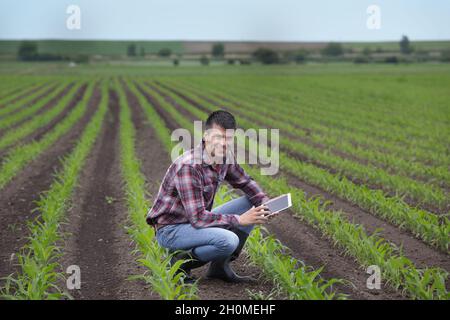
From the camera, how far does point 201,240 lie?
5.02 m

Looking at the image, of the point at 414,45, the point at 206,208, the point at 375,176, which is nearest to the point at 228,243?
the point at 206,208

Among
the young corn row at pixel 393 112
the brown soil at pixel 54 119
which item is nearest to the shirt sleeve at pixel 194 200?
the brown soil at pixel 54 119

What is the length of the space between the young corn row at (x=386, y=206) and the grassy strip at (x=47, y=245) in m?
3.47

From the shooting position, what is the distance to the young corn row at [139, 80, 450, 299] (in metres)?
4.85

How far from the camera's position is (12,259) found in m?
6.29

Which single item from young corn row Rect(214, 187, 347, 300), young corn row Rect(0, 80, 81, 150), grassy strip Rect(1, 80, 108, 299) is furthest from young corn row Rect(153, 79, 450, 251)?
young corn row Rect(0, 80, 81, 150)

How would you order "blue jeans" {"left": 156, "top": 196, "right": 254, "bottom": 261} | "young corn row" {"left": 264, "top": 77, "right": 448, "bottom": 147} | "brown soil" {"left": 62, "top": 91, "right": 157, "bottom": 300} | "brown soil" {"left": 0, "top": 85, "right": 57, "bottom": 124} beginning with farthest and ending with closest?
"brown soil" {"left": 0, "top": 85, "right": 57, "bottom": 124}, "young corn row" {"left": 264, "top": 77, "right": 448, "bottom": 147}, "brown soil" {"left": 62, "top": 91, "right": 157, "bottom": 300}, "blue jeans" {"left": 156, "top": 196, "right": 254, "bottom": 261}

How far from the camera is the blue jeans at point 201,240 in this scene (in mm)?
4980

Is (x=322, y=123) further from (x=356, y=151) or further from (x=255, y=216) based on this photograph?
(x=255, y=216)

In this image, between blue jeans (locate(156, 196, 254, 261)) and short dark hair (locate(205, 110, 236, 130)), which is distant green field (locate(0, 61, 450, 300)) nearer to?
blue jeans (locate(156, 196, 254, 261))

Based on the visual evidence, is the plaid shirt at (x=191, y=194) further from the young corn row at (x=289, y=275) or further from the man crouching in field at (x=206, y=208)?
the young corn row at (x=289, y=275)

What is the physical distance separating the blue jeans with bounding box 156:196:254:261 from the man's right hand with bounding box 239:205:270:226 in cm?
17

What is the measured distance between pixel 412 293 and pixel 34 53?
216 feet
